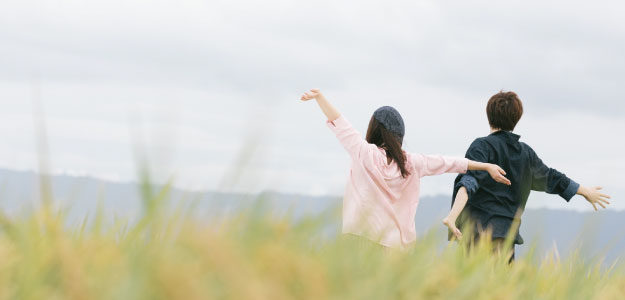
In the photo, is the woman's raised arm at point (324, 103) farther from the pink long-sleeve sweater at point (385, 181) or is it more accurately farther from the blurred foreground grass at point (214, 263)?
the blurred foreground grass at point (214, 263)

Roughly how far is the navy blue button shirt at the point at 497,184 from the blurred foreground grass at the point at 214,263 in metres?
3.62

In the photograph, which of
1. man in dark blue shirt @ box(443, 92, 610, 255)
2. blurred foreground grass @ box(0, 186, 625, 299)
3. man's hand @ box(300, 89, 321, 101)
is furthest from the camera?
man in dark blue shirt @ box(443, 92, 610, 255)

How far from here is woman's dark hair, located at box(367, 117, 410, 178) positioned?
6098 millimetres

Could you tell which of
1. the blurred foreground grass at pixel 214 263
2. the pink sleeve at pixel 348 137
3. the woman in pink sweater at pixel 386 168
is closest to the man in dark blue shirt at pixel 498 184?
the woman in pink sweater at pixel 386 168

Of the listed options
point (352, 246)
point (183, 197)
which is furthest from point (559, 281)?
point (183, 197)

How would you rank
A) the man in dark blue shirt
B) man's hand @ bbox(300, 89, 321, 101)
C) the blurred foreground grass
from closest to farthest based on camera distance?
the blurred foreground grass → man's hand @ bbox(300, 89, 321, 101) → the man in dark blue shirt

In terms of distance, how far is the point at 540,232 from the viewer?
10.8 feet

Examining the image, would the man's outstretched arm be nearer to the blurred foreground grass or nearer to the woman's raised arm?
the woman's raised arm

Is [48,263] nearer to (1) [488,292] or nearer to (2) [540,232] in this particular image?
(1) [488,292]

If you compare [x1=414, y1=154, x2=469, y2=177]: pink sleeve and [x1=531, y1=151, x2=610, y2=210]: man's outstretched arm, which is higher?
[x1=414, y1=154, x2=469, y2=177]: pink sleeve

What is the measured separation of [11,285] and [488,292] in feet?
5.43

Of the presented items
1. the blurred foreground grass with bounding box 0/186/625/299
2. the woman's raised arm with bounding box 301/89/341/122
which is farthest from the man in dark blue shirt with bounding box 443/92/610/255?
the blurred foreground grass with bounding box 0/186/625/299

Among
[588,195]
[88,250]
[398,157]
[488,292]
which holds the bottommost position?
[588,195]

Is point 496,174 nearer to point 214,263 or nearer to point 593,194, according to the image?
point 593,194
